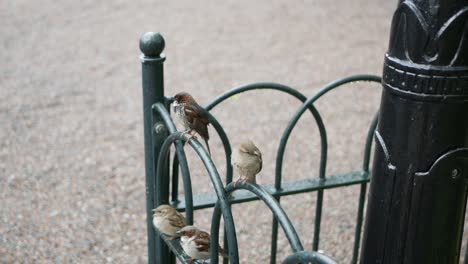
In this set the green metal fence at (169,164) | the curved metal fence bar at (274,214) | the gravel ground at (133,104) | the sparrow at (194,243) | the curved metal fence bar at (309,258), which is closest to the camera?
the curved metal fence bar at (309,258)

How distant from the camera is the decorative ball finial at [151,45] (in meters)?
2.27

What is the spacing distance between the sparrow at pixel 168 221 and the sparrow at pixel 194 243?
9cm

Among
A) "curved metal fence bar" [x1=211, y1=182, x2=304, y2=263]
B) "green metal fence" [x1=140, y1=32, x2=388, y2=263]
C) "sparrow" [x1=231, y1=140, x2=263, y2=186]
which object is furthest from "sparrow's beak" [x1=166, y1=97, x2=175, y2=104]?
"curved metal fence bar" [x1=211, y1=182, x2=304, y2=263]

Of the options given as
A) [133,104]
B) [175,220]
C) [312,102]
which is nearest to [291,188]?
[312,102]

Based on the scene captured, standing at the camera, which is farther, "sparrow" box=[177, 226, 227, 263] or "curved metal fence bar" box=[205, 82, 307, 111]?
"curved metal fence bar" box=[205, 82, 307, 111]

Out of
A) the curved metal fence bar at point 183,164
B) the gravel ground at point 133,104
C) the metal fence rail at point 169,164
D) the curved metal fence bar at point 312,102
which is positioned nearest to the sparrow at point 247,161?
the metal fence rail at point 169,164

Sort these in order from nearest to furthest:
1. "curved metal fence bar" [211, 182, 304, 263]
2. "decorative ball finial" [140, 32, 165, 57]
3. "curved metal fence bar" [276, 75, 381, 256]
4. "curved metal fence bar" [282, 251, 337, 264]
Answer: "curved metal fence bar" [282, 251, 337, 264], "curved metal fence bar" [211, 182, 304, 263], "decorative ball finial" [140, 32, 165, 57], "curved metal fence bar" [276, 75, 381, 256]

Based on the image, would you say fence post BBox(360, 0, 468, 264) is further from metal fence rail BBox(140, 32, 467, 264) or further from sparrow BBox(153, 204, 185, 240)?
sparrow BBox(153, 204, 185, 240)

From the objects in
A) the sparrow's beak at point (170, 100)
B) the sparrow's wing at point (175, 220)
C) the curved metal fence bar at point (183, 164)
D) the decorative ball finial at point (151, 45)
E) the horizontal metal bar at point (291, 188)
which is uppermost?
the decorative ball finial at point (151, 45)

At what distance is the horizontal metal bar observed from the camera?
2.48 metres

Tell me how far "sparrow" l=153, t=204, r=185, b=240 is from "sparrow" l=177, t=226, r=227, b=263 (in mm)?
88

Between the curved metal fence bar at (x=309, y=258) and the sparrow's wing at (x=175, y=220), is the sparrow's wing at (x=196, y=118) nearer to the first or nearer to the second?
the sparrow's wing at (x=175, y=220)

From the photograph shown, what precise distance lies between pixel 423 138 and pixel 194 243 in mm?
957

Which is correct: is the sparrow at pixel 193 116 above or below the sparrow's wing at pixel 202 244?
above
